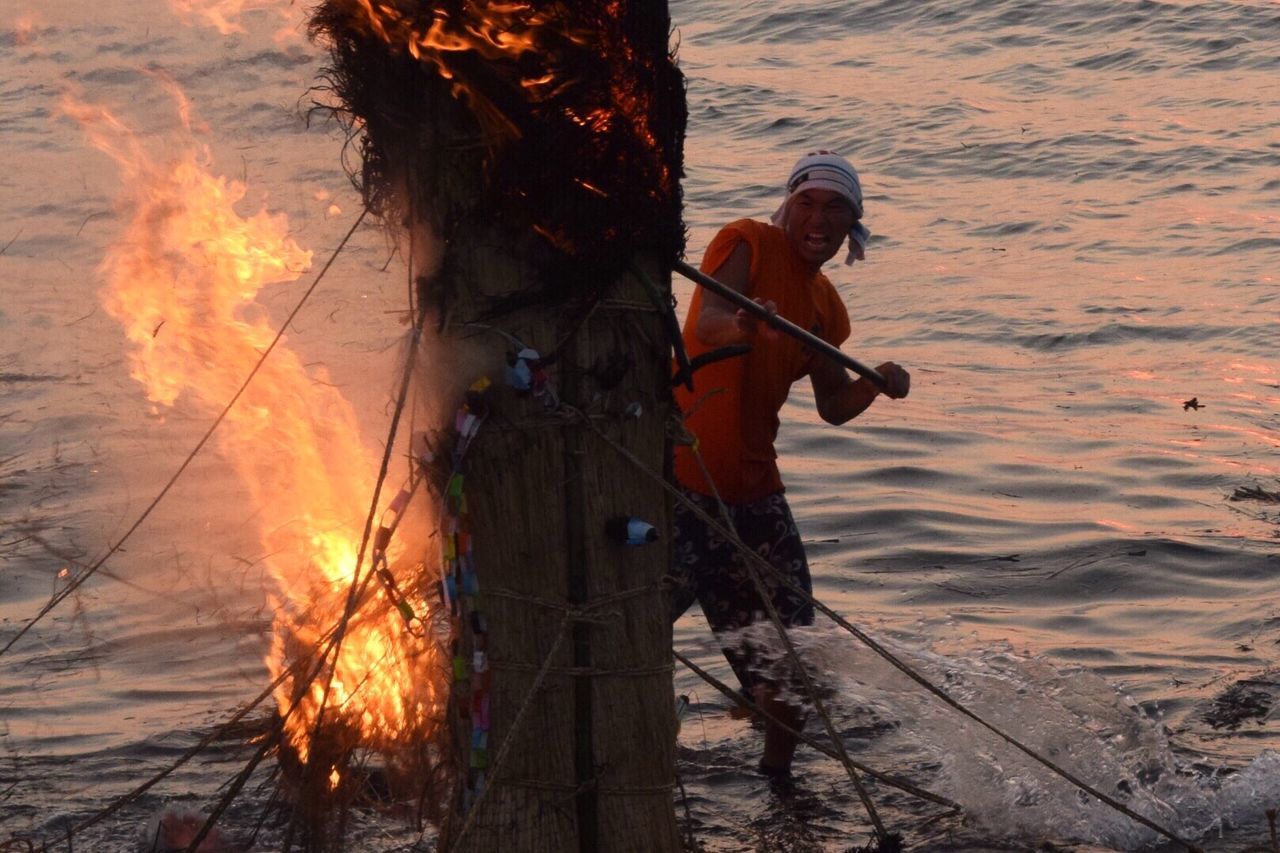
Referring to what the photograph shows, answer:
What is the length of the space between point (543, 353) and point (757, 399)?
6.04 ft

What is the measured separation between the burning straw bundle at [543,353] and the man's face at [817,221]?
1644 millimetres

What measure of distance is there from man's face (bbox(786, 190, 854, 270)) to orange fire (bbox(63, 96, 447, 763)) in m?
1.47

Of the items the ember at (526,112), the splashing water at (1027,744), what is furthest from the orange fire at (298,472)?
the splashing water at (1027,744)

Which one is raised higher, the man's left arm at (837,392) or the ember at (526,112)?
the ember at (526,112)

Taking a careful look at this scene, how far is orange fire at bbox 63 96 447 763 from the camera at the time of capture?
370 cm

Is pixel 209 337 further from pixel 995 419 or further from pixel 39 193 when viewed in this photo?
pixel 39 193

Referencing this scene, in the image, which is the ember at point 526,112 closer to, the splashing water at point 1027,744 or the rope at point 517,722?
the rope at point 517,722

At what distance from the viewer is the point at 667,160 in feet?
11.2

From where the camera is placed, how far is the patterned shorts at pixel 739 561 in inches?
200

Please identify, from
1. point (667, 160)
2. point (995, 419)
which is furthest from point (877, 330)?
point (667, 160)

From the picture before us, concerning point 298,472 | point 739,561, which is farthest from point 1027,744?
point 298,472

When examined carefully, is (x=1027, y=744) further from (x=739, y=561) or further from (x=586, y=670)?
(x=586, y=670)

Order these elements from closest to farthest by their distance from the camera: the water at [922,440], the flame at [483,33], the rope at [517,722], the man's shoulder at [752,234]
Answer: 1. the flame at [483,33]
2. the rope at [517,722]
3. the man's shoulder at [752,234]
4. the water at [922,440]

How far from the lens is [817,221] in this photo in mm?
5047
